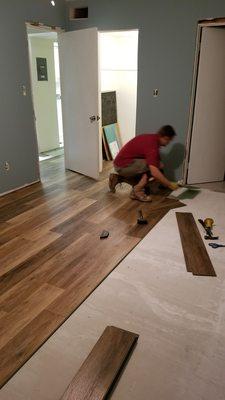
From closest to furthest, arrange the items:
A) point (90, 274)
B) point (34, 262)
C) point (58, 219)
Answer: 1. point (90, 274)
2. point (34, 262)
3. point (58, 219)

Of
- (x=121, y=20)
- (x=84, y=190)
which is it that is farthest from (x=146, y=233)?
(x=121, y=20)

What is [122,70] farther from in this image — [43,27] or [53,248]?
[53,248]

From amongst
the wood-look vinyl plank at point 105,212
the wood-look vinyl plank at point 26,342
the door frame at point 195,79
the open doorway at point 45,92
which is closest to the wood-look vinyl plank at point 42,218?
the wood-look vinyl plank at point 105,212

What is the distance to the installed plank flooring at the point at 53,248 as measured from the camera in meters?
1.96

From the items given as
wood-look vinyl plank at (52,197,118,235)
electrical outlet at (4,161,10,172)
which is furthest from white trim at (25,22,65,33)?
→ wood-look vinyl plank at (52,197,118,235)

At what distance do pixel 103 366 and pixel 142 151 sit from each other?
269cm

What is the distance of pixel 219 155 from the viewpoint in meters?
4.59

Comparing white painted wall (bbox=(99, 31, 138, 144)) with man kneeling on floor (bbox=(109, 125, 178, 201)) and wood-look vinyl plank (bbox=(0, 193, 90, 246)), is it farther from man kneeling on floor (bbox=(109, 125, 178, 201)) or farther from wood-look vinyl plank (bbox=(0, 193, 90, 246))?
wood-look vinyl plank (bbox=(0, 193, 90, 246))

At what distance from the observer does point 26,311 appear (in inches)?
81.7

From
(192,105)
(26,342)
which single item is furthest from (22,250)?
(192,105)

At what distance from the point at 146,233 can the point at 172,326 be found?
123 centimetres

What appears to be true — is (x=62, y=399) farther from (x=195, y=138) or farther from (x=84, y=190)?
(x=195, y=138)

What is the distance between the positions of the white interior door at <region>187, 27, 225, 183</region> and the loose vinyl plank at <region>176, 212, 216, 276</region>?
1.25m

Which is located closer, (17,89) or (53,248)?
(53,248)
